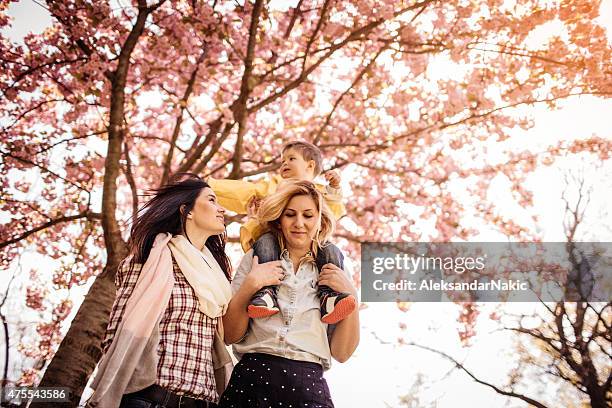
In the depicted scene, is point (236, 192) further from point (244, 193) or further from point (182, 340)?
point (182, 340)

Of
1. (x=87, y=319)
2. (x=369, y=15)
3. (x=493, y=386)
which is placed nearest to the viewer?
(x=87, y=319)

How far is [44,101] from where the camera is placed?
22.2ft

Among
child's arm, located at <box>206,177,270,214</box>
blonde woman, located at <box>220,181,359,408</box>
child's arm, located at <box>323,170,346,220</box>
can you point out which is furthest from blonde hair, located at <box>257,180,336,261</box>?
child's arm, located at <box>206,177,270,214</box>

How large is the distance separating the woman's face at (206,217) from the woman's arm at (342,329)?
0.54 m

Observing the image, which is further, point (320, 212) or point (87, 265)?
point (87, 265)

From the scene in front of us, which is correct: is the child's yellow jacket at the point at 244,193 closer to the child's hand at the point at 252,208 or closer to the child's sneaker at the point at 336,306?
the child's hand at the point at 252,208

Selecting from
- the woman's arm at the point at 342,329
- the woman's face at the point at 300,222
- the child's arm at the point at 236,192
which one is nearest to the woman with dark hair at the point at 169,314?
the woman's face at the point at 300,222

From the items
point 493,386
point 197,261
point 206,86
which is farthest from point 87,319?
point 493,386

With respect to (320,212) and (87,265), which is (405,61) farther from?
(320,212)

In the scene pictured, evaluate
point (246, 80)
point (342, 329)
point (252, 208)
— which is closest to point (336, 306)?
point (342, 329)

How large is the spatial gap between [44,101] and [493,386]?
235 inches

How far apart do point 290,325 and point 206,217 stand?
24.8 inches

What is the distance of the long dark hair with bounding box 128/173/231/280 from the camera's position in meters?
2.36

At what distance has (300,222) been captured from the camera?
90.8 inches
